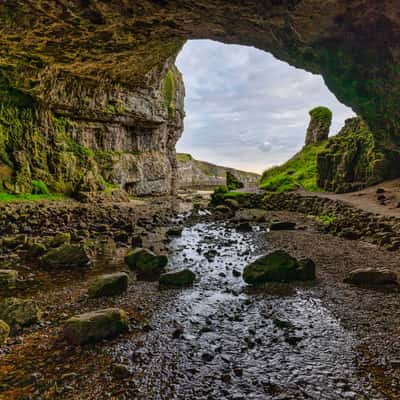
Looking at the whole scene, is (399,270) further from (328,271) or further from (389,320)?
(389,320)

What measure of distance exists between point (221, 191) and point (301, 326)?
2722cm

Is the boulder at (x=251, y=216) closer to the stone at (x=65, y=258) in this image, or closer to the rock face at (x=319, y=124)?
the stone at (x=65, y=258)

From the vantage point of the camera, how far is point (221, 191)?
3180cm

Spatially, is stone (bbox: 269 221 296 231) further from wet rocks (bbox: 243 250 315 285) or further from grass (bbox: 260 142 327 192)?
grass (bbox: 260 142 327 192)

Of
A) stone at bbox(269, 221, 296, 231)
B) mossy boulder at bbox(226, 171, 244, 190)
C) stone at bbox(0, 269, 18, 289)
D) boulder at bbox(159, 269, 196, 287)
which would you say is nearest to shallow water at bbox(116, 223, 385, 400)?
boulder at bbox(159, 269, 196, 287)

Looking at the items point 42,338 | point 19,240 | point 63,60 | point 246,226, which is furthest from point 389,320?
point 63,60

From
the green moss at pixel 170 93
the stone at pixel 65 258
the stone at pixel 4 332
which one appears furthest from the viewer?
the green moss at pixel 170 93

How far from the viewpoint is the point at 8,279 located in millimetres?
6527

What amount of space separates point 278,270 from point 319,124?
125 ft

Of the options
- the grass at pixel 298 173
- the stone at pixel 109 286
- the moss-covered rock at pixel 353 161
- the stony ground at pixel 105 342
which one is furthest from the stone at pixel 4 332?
the grass at pixel 298 173

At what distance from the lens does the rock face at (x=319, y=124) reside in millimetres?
39000

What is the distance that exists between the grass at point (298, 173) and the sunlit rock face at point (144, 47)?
10.6m

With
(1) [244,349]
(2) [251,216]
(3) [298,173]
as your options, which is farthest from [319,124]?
(1) [244,349]

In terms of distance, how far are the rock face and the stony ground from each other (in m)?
34.1
